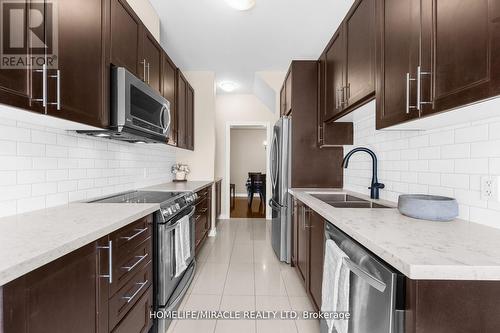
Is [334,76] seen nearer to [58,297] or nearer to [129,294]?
[129,294]

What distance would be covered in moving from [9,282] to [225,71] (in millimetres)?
A: 4179

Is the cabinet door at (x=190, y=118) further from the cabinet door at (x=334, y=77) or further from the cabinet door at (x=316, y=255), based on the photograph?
the cabinet door at (x=316, y=255)

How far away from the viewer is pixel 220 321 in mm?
1909

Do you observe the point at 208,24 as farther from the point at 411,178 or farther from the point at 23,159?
the point at 411,178

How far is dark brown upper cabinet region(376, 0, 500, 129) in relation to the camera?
849 mm

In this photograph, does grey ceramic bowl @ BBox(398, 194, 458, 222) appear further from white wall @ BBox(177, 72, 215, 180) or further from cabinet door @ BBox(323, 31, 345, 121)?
white wall @ BBox(177, 72, 215, 180)

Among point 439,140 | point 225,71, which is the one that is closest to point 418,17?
point 439,140

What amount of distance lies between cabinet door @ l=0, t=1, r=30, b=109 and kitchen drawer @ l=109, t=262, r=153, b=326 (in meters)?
0.95

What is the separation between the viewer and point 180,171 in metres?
3.88

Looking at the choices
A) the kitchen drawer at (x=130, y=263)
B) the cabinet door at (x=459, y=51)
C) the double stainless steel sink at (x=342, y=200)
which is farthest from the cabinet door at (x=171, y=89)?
the cabinet door at (x=459, y=51)

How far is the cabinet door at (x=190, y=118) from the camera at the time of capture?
12.2 feet

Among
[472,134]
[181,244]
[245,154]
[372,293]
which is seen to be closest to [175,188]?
[181,244]

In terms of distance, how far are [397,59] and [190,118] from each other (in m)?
3.10

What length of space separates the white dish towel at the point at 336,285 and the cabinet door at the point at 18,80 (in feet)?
4.99
